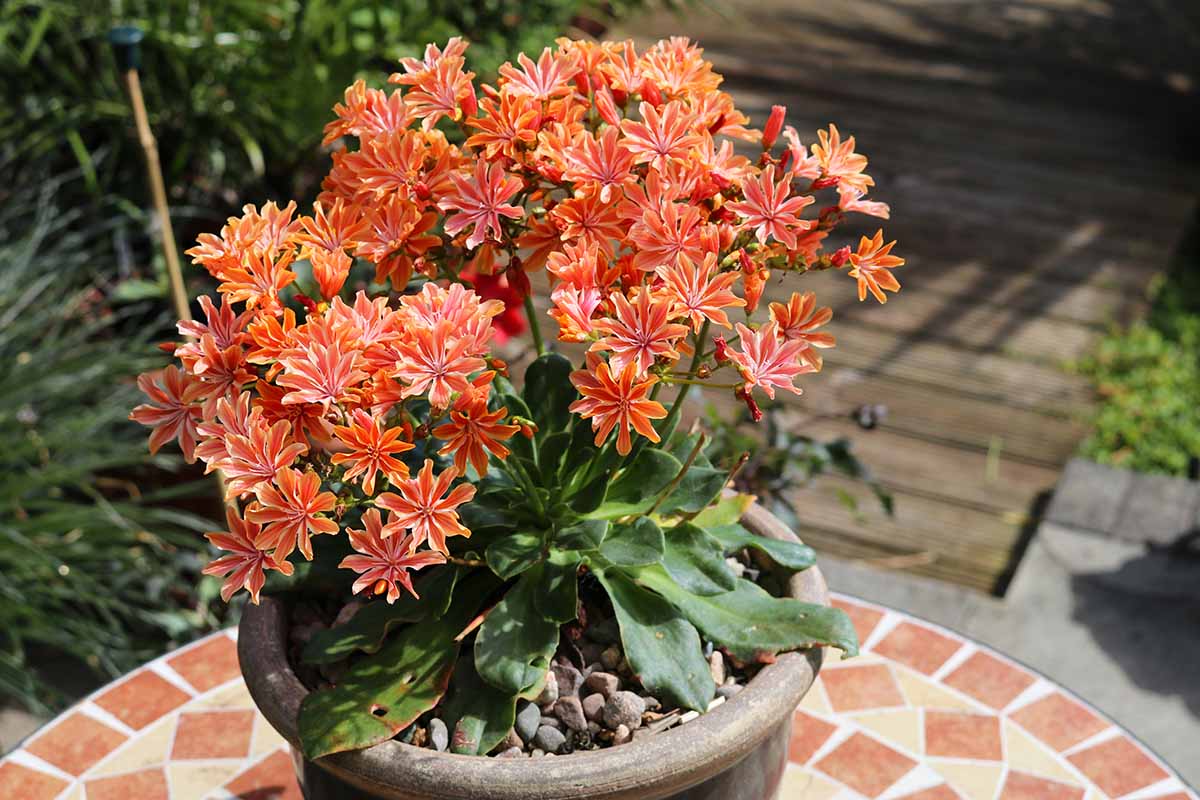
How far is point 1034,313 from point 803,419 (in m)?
1.12

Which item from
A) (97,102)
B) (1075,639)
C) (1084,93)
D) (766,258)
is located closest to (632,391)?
(766,258)

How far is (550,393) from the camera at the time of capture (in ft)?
4.45

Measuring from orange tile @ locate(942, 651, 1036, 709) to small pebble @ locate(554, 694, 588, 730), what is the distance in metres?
0.61

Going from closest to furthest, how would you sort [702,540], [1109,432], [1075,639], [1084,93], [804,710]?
[702,540] < [804,710] < [1075,639] < [1109,432] < [1084,93]

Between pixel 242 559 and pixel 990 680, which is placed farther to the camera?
pixel 990 680

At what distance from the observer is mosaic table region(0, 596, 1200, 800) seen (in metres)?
1.49

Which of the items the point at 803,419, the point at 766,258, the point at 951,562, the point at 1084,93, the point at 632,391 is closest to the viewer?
the point at 632,391

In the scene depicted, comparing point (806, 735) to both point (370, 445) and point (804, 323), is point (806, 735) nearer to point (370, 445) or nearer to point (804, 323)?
point (804, 323)

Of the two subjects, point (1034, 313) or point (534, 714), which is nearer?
point (534, 714)

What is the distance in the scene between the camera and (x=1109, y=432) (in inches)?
133

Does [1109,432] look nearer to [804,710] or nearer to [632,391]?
[804,710]

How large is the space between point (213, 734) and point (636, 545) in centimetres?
67

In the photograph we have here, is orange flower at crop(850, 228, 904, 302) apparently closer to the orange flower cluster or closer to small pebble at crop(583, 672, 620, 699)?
the orange flower cluster

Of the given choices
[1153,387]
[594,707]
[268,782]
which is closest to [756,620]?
[594,707]
